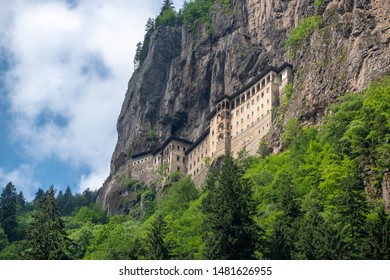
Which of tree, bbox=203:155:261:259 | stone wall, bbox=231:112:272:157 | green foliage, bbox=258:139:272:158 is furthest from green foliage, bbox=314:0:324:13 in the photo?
tree, bbox=203:155:261:259

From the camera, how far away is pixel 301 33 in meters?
92.5

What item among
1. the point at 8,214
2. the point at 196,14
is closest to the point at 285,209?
the point at 8,214

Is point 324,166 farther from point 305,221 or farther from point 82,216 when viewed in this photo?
point 82,216

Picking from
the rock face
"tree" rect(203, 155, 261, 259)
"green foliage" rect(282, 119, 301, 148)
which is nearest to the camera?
"tree" rect(203, 155, 261, 259)

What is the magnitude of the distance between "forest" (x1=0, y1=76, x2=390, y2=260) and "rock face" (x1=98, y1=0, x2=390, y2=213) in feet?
13.9

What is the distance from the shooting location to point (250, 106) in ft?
313

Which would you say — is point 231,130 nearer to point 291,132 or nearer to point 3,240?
point 291,132

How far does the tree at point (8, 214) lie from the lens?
96938 mm

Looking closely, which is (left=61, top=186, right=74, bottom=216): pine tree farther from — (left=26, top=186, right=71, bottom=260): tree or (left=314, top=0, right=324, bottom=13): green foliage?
(left=26, top=186, right=71, bottom=260): tree

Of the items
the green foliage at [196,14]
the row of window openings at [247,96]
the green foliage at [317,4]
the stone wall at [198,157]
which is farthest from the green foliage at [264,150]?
the green foliage at [196,14]

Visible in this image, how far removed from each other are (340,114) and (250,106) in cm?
2990

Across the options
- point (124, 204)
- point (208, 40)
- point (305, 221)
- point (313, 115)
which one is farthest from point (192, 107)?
point (305, 221)

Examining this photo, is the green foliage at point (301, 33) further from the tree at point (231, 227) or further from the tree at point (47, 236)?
the tree at point (47, 236)

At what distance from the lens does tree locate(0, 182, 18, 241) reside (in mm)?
96938
